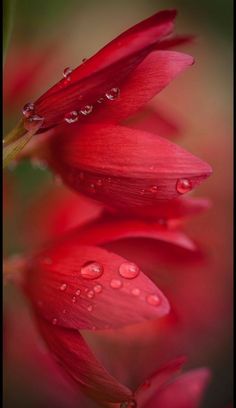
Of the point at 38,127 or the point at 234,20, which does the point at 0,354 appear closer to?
the point at 38,127

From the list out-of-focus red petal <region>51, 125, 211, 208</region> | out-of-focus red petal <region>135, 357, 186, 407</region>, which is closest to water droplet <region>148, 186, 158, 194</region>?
out-of-focus red petal <region>51, 125, 211, 208</region>

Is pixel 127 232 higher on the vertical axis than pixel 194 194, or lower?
higher

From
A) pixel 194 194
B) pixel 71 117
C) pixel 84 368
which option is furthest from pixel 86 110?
pixel 194 194

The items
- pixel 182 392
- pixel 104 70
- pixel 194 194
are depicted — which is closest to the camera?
pixel 104 70

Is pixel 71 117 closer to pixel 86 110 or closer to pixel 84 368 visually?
pixel 86 110

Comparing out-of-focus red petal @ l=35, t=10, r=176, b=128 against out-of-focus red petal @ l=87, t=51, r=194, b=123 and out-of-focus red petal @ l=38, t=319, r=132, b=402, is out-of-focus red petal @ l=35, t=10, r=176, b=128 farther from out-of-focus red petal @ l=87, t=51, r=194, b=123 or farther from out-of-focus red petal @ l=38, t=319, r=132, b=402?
out-of-focus red petal @ l=38, t=319, r=132, b=402

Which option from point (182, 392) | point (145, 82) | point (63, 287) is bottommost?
point (182, 392)

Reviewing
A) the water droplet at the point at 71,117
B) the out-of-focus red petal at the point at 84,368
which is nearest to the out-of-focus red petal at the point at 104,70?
the water droplet at the point at 71,117
